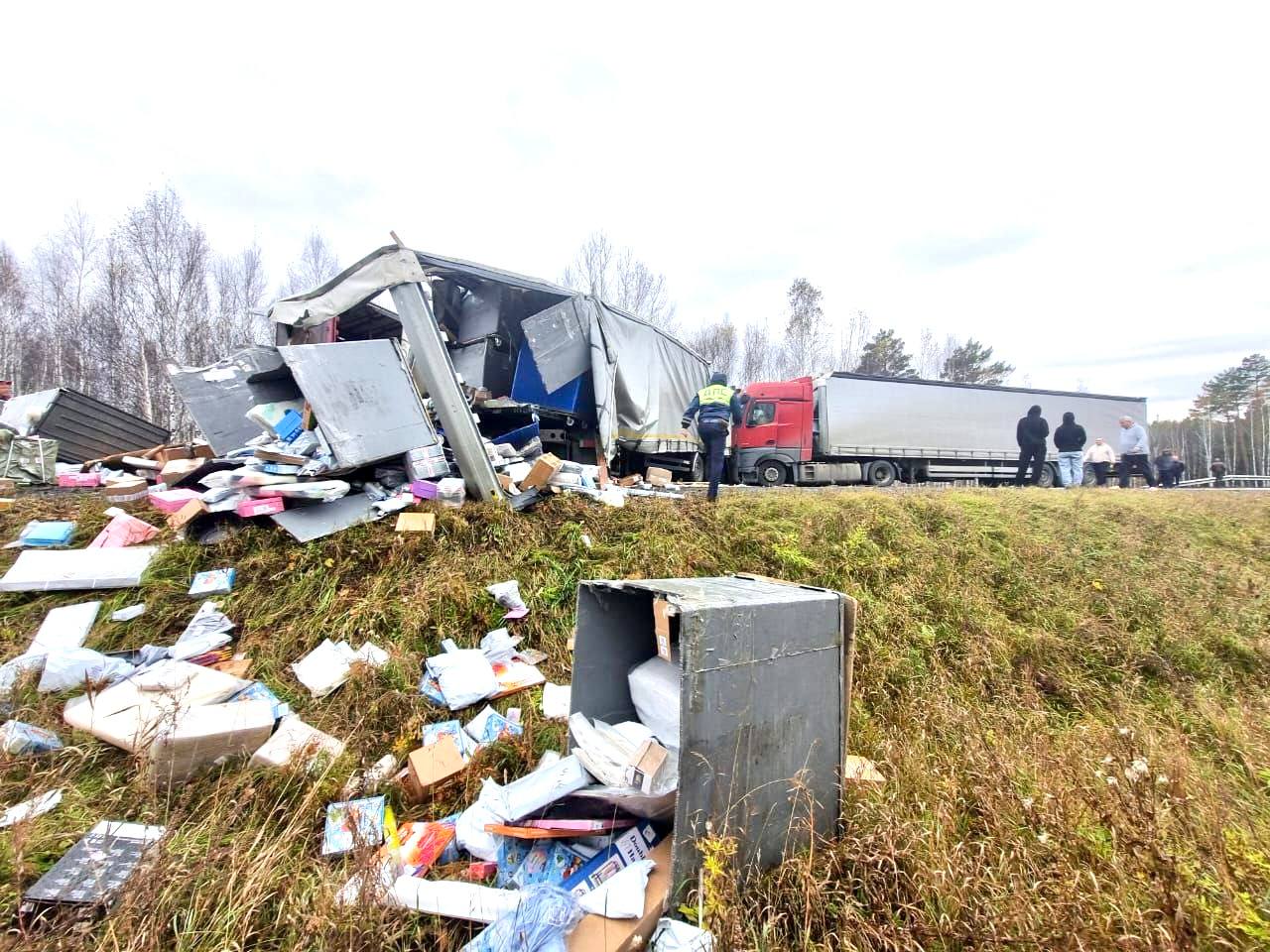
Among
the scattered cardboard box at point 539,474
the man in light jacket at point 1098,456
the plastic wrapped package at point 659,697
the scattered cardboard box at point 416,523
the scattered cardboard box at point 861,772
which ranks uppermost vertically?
the man in light jacket at point 1098,456

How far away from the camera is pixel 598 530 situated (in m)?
4.48

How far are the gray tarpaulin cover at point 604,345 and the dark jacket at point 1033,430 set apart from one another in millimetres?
6336

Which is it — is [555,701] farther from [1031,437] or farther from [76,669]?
[1031,437]

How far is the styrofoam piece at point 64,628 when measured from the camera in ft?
9.39

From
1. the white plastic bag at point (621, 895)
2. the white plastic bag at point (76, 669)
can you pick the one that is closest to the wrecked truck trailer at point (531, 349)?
the white plastic bag at point (76, 669)

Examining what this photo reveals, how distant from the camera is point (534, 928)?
4.56 feet

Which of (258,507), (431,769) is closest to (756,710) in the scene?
(431,769)

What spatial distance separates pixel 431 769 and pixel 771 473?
32.3 feet

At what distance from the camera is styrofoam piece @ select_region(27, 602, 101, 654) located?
286cm

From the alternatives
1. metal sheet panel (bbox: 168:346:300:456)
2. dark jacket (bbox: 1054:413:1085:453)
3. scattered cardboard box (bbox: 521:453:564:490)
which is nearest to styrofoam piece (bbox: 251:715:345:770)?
scattered cardboard box (bbox: 521:453:564:490)

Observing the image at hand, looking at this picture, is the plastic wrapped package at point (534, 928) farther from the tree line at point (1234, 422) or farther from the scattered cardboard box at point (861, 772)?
the tree line at point (1234, 422)

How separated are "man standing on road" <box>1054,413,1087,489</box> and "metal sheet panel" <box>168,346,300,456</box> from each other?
12.6 m

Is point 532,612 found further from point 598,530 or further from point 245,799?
point 245,799

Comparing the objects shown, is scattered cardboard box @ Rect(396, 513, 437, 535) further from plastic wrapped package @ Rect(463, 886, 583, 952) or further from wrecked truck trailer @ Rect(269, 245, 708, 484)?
plastic wrapped package @ Rect(463, 886, 583, 952)
